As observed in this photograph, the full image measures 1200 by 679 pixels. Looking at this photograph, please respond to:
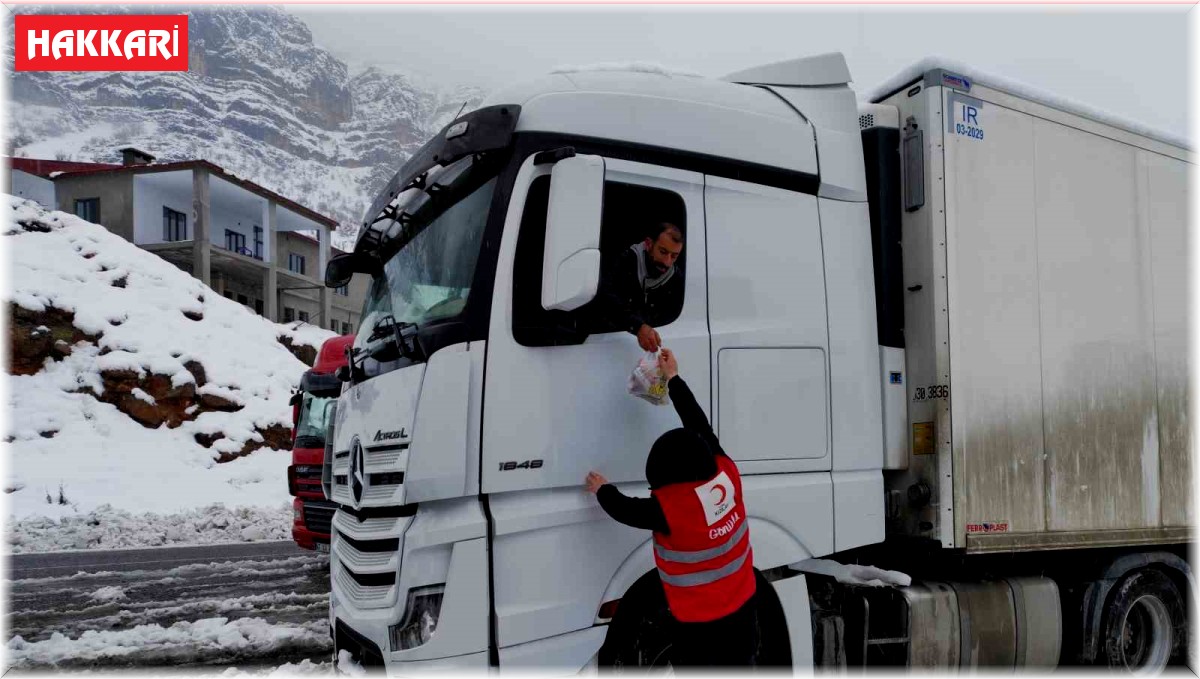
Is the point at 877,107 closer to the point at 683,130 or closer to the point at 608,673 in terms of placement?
the point at 683,130

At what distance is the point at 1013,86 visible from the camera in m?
4.85

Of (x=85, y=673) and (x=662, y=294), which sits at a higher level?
(x=662, y=294)

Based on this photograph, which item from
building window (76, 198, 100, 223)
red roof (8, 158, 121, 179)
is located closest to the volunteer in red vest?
building window (76, 198, 100, 223)

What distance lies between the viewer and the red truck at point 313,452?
27.9 ft

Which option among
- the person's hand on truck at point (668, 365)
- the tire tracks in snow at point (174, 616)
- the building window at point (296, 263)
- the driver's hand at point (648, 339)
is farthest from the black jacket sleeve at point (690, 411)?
the building window at point (296, 263)

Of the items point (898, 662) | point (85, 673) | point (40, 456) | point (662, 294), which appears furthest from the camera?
point (40, 456)

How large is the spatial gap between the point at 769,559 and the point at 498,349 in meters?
1.59

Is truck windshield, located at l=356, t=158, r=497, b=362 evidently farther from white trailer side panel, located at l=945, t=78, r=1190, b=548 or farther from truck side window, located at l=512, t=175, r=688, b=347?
white trailer side panel, located at l=945, t=78, r=1190, b=548

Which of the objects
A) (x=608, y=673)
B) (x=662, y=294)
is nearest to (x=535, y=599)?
(x=608, y=673)

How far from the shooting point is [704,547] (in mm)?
3453

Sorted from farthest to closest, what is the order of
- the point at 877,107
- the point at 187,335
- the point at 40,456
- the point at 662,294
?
the point at 187,335
the point at 40,456
the point at 877,107
the point at 662,294

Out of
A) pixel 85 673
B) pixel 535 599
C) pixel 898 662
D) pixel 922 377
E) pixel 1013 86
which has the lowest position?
pixel 85 673

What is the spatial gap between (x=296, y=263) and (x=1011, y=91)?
43.3m

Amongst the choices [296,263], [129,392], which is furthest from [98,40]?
[296,263]
